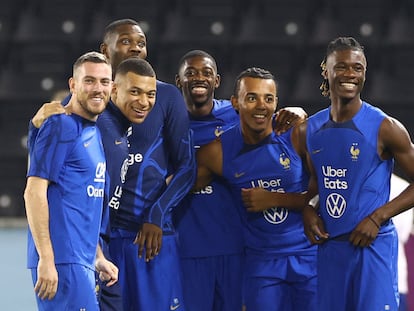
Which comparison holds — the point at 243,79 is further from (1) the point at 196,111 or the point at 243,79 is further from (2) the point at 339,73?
(2) the point at 339,73

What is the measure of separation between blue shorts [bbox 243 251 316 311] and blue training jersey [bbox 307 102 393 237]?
0.52m

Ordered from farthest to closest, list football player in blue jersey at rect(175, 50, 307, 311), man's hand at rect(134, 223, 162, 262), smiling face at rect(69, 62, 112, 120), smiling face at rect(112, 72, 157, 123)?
1. football player in blue jersey at rect(175, 50, 307, 311)
2. man's hand at rect(134, 223, 162, 262)
3. smiling face at rect(112, 72, 157, 123)
4. smiling face at rect(69, 62, 112, 120)

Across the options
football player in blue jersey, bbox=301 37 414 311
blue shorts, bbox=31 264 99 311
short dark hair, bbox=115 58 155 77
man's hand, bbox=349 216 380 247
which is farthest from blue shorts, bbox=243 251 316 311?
blue shorts, bbox=31 264 99 311

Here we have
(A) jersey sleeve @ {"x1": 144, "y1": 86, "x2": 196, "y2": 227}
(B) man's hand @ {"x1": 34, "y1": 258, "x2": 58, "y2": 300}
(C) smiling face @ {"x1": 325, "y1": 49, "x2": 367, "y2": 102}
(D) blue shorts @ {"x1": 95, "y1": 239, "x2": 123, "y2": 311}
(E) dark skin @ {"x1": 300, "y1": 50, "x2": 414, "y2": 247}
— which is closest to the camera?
(B) man's hand @ {"x1": 34, "y1": 258, "x2": 58, "y2": 300}

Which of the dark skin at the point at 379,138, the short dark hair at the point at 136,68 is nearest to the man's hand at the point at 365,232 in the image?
the dark skin at the point at 379,138

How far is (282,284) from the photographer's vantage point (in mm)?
4906

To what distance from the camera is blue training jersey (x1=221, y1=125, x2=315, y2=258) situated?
194 inches

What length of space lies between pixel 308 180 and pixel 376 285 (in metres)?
0.87

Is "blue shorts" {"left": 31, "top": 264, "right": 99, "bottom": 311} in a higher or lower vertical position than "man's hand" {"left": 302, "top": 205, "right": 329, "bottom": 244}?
lower

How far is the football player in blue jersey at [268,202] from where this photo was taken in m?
4.88

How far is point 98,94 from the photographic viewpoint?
400cm

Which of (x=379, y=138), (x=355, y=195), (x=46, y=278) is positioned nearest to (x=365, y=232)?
(x=355, y=195)

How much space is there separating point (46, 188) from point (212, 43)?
29.9ft

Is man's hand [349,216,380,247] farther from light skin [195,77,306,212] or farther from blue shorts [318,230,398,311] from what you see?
light skin [195,77,306,212]
